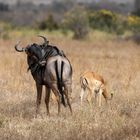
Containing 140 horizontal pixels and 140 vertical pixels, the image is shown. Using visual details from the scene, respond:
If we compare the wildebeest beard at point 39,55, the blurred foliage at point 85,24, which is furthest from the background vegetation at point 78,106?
the blurred foliage at point 85,24

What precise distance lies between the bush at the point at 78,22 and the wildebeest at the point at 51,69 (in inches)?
1001

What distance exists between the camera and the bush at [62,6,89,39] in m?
38.5

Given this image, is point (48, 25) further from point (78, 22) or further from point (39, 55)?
point (39, 55)

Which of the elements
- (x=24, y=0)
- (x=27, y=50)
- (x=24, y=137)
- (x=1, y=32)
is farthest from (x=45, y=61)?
(x=24, y=0)

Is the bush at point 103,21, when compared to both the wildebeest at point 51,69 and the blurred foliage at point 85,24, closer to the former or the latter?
the blurred foliage at point 85,24

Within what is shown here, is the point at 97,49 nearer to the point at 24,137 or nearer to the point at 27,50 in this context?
the point at 27,50

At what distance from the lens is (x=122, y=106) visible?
1258cm

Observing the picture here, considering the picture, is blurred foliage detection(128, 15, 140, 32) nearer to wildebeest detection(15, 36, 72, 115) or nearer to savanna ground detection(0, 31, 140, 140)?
savanna ground detection(0, 31, 140, 140)

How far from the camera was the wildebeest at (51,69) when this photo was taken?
1218cm

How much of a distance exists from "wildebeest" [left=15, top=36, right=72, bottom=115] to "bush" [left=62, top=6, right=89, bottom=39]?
25437 mm

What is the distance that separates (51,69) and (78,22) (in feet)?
91.5

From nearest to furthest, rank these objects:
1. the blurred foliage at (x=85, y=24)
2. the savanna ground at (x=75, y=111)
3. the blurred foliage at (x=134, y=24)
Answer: the savanna ground at (x=75, y=111) < the blurred foliage at (x=85, y=24) < the blurred foliage at (x=134, y=24)

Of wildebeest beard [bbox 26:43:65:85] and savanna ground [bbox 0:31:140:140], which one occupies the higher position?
wildebeest beard [bbox 26:43:65:85]

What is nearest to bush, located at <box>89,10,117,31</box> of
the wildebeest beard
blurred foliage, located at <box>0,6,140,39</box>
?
blurred foliage, located at <box>0,6,140,39</box>
